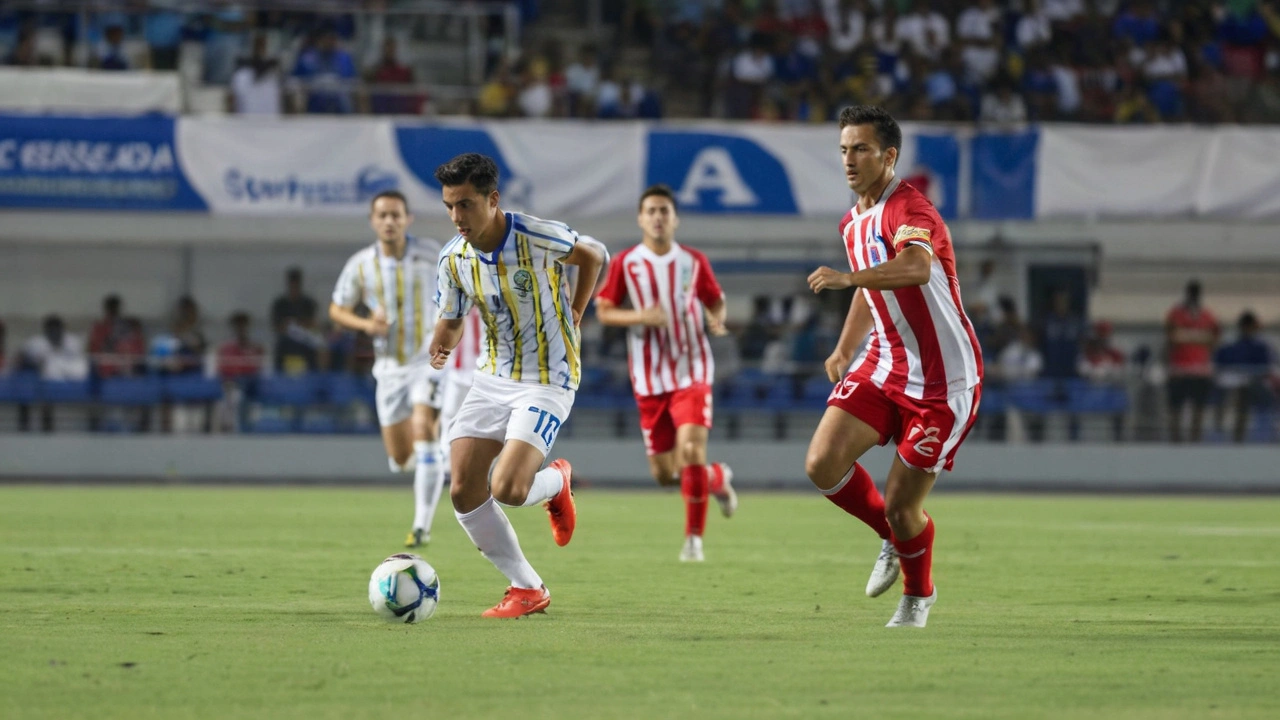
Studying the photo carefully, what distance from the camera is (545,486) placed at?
7.12m

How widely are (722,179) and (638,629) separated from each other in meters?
13.5

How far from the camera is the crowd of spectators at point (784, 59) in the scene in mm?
20234

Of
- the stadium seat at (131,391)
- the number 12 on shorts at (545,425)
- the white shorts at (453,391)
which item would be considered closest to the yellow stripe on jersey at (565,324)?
the number 12 on shorts at (545,425)

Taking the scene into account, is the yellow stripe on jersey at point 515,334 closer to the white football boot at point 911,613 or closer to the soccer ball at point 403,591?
the soccer ball at point 403,591

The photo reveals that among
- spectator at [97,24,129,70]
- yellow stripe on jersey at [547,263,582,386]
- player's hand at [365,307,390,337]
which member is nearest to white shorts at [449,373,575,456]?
yellow stripe on jersey at [547,263,582,386]

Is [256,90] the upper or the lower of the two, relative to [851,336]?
upper

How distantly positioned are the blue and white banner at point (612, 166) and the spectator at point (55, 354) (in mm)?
1692

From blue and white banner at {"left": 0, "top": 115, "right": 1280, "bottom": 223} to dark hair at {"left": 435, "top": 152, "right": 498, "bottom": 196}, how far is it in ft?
40.0

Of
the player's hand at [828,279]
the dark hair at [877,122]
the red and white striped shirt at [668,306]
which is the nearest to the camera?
the player's hand at [828,279]

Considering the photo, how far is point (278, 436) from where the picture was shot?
19.0 m

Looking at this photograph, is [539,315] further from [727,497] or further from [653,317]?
[727,497]

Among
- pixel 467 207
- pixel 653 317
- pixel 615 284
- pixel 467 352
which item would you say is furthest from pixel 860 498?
pixel 467 352

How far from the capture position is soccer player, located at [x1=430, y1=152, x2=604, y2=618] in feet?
22.5

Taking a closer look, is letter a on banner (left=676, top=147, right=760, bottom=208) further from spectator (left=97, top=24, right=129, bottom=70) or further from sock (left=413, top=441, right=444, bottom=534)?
sock (left=413, top=441, right=444, bottom=534)
